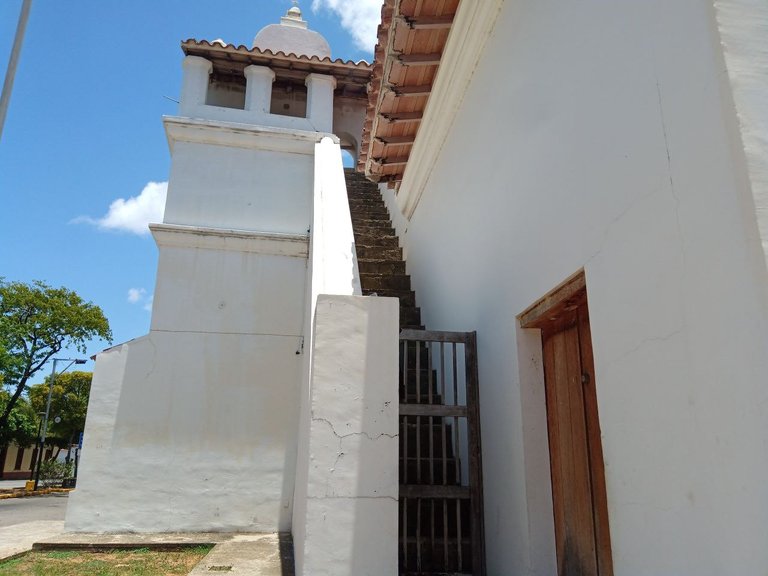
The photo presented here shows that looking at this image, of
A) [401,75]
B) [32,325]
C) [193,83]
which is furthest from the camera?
[32,325]

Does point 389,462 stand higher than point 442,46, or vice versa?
point 442,46

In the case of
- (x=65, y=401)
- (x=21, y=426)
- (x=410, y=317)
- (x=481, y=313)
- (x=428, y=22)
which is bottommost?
(x=481, y=313)

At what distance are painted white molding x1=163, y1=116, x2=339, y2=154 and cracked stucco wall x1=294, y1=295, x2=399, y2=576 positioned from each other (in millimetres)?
4591

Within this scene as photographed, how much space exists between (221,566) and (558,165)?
3402 millimetres

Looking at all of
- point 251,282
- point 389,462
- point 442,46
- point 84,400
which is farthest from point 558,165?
point 84,400

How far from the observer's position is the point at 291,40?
984cm

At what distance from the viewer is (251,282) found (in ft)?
21.4

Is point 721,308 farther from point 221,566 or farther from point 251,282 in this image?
point 251,282

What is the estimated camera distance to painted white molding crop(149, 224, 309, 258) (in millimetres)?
6523

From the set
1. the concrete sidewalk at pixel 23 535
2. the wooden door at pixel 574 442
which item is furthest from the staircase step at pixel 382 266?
A: the concrete sidewalk at pixel 23 535

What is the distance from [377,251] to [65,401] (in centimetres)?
3125

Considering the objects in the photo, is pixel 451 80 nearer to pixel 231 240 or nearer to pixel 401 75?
pixel 401 75

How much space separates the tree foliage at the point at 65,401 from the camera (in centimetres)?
3281

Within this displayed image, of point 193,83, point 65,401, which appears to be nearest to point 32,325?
point 65,401
